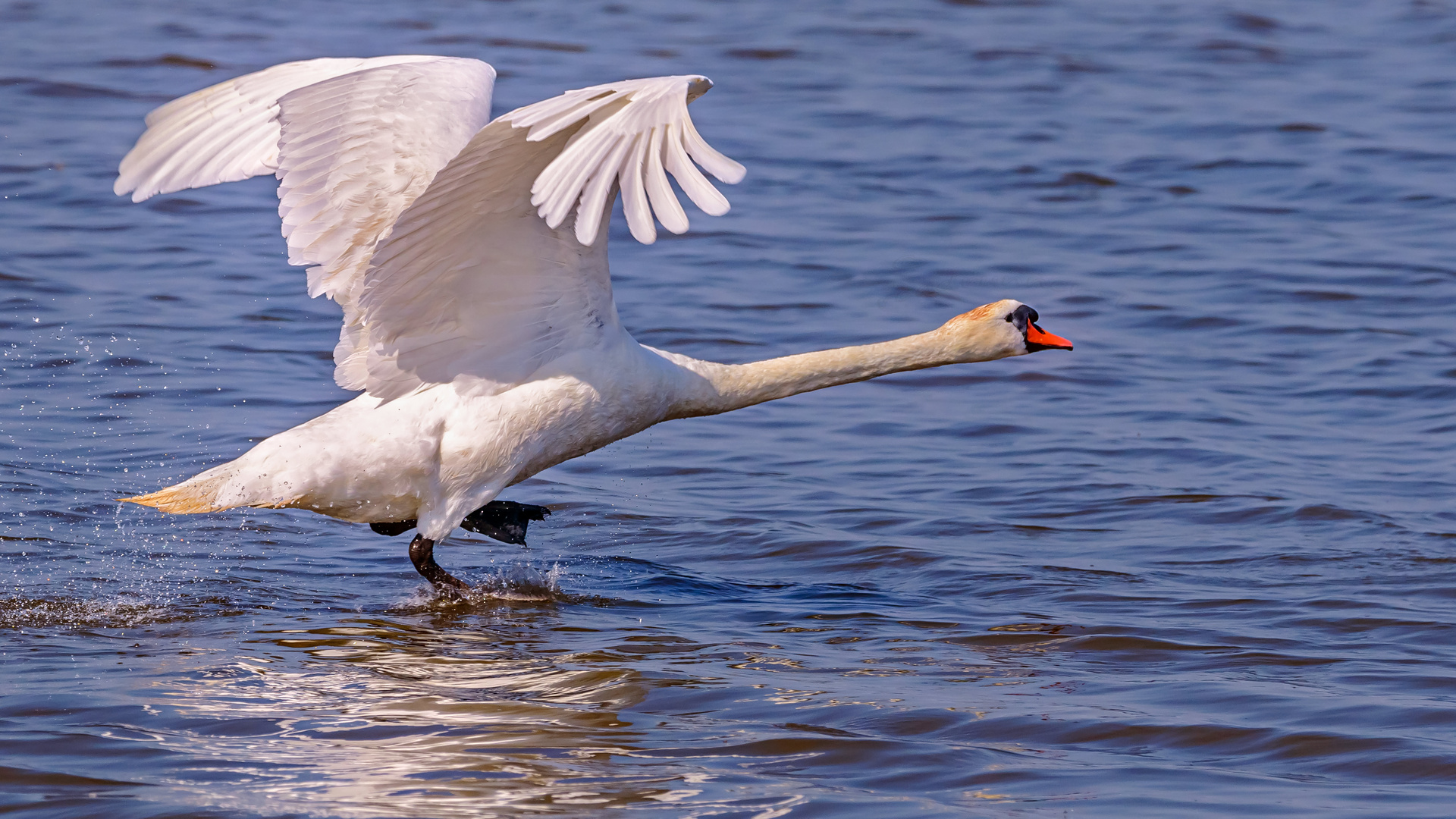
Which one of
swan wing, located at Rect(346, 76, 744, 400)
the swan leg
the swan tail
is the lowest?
the swan leg

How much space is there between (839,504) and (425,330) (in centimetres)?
250


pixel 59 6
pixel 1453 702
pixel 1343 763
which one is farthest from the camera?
pixel 59 6

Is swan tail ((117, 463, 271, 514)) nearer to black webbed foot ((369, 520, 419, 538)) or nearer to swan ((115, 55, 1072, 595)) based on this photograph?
swan ((115, 55, 1072, 595))

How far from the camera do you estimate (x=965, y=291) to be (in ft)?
41.0

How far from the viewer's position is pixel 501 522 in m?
7.92

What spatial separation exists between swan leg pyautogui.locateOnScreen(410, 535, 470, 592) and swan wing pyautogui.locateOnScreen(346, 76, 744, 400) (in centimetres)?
64

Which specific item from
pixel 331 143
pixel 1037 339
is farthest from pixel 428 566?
pixel 1037 339

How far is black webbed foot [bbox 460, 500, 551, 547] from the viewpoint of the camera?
7902 mm

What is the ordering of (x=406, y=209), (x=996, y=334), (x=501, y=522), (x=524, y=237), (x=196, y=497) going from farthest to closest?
(x=501, y=522) < (x=996, y=334) < (x=196, y=497) < (x=524, y=237) < (x=406, y=209)

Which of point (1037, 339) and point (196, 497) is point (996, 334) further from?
point (196, 497)

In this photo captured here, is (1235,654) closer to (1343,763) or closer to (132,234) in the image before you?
(1343,763)

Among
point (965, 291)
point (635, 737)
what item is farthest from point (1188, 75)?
point (635, 737)

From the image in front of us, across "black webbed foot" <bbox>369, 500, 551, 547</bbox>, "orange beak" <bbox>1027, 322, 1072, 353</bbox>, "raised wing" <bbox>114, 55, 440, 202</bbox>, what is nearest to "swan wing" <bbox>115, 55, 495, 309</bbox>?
"raised wing" <bbox>114, 55, 440, 202</bbox>

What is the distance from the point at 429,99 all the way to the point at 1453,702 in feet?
14.1
